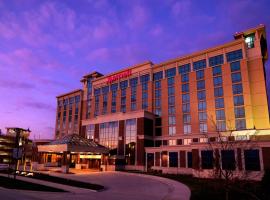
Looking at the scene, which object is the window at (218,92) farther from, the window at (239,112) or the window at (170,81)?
the window at (170,81)

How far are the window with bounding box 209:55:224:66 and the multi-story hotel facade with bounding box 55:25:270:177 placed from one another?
0.95 feet

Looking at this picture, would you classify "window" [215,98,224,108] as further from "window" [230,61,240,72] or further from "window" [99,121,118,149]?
"window" [99,121,118,149]

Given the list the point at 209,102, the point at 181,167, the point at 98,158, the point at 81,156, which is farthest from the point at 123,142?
the point at 209,102

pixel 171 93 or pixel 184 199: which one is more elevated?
pixel 171 93

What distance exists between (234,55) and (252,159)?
111 ft

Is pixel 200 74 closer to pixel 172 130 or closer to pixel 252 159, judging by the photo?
pixel 172 130

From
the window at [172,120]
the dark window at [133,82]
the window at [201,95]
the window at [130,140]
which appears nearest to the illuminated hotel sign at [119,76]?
the dark window at [133,82]

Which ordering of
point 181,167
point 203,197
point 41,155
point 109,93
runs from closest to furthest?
1. point 203,197
2. point 181,167
3. point 41,155
4. point 109,93

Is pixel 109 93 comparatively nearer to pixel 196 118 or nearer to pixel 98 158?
pixel 98 158

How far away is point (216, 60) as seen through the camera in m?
69.8

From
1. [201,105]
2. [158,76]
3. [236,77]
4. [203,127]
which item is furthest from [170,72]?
[203,127]

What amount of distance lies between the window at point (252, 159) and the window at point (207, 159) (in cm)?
611

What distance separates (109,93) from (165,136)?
3026 centimetres

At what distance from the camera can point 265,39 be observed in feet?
240
